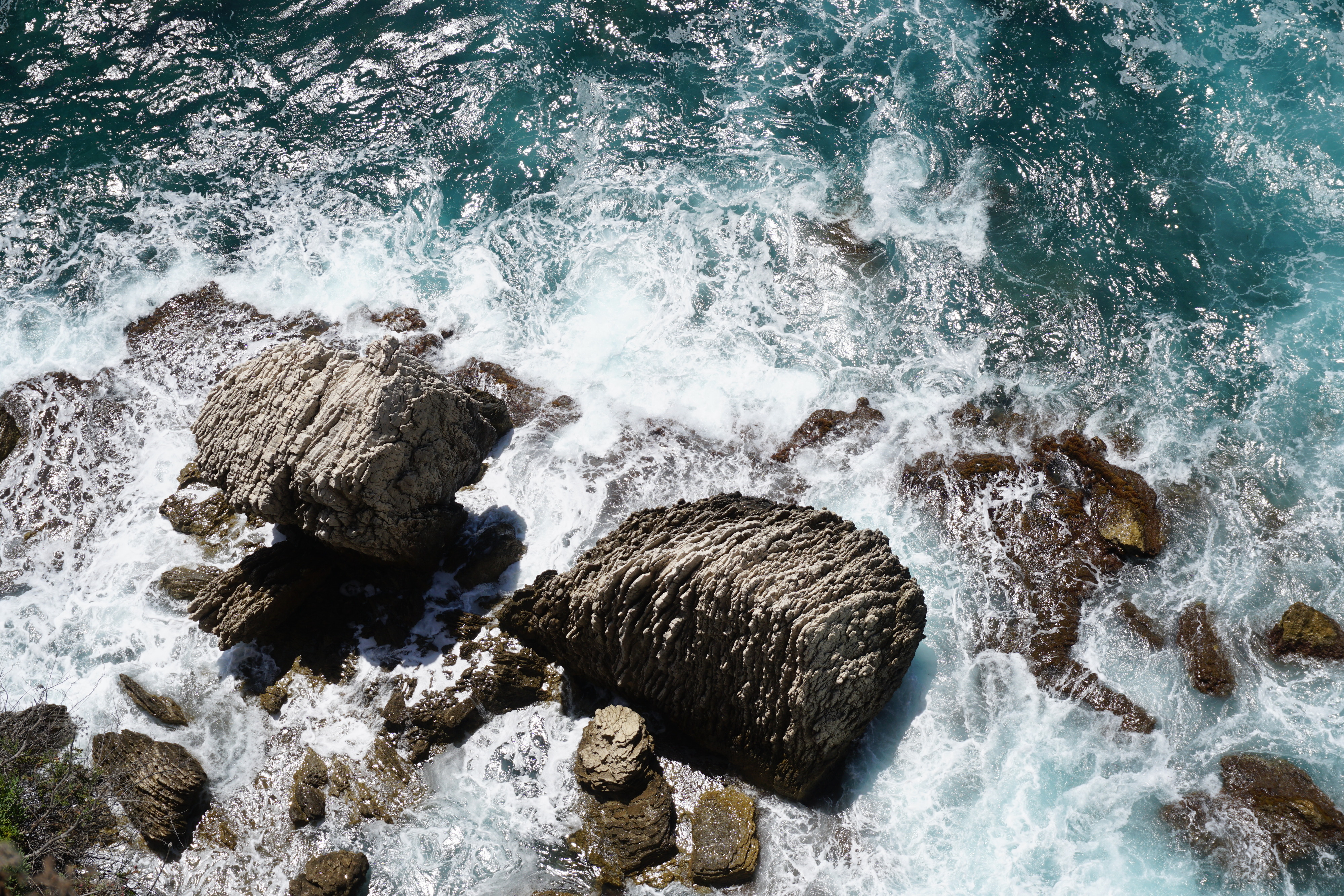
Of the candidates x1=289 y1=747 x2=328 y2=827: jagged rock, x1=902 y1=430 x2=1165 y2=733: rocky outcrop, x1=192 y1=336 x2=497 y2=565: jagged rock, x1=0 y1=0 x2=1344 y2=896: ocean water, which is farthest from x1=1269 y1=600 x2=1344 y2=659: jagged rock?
x1=289 y1=747 x2=328 y2=827: jagged rock

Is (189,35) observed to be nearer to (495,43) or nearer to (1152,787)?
(495,43)

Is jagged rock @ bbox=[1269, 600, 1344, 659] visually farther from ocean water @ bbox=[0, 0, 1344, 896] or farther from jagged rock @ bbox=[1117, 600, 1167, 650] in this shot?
jagged rock @ bbox=[1117, 600, 1167, 650]

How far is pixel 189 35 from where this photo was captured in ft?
94.9

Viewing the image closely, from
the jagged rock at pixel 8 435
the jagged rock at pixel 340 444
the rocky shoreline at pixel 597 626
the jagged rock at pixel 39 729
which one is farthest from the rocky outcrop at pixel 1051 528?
the jagged rock at pixel 8 435

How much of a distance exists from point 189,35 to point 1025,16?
1102 inches

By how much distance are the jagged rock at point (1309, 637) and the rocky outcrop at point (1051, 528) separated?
269cm

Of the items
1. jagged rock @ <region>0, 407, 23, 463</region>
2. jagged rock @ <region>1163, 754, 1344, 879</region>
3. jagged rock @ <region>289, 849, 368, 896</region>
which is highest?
jagged rock @ <region>1163, 754, 1344, 879</region>

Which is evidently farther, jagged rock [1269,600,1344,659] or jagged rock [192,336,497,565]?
jagged rock [1269,600,1344,659]

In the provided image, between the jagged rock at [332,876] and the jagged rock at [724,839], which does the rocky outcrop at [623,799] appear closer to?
the jagged rock at [724,839]

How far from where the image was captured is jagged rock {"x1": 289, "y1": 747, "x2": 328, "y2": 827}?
15625 millimetres

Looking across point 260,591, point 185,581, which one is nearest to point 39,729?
point 185,581

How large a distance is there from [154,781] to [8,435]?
1139 cm

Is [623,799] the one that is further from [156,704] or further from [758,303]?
[758,303]

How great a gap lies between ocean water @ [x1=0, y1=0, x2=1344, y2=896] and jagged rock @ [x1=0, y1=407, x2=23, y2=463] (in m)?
0.62
